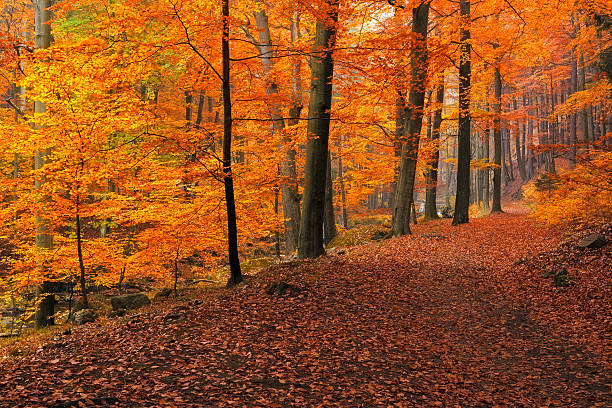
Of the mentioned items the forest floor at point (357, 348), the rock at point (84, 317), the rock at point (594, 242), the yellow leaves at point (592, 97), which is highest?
the yellow leaves at point (592, 97)

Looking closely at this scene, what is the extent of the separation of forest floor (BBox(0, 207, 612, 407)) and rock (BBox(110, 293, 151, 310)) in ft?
11.6

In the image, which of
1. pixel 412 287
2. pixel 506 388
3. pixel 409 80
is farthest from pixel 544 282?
pixel 409 80

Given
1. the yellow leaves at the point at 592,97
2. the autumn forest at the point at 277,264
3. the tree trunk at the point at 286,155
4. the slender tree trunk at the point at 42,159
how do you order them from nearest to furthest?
the autumn forest at the point at 277,264 < the slender tree trunk at the point at 42,159 < the tree trunk at the point at 286,155 < the yellow leaves at the point at 592,97

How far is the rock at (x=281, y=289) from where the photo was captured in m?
8.83

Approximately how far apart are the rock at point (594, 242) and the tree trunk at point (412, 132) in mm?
5589

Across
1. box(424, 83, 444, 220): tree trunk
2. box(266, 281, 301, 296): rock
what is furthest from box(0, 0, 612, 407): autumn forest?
box(424, 83, 444, 220): tree trunk

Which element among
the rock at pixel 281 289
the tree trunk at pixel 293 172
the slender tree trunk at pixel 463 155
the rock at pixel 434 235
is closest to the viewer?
the rock at pixel 281 289

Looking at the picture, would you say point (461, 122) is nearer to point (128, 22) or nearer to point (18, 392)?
point (128, 22)

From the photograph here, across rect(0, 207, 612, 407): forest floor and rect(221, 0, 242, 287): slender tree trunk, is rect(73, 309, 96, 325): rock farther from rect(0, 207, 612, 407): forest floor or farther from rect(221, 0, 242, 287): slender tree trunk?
rect(221, 0, 242, 287): slender tree trunk

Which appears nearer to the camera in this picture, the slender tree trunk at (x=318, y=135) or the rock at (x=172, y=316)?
the rock at (x=172, y=316)

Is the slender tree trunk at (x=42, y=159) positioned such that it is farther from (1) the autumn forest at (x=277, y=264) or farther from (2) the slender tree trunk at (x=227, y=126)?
(2) the slender tree trunk at (x=227, y=126)

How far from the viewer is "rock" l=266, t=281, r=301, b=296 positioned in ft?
29.0

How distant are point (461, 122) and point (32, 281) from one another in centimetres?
1704

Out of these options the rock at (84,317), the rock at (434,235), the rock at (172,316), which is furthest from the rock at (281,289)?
the rock at (434,235)
